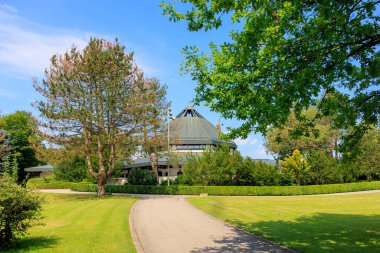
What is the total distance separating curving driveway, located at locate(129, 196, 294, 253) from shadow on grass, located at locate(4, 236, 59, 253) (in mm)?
3075

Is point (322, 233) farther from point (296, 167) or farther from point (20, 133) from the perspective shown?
point (20, 133)

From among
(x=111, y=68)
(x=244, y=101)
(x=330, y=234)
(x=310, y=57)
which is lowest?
(x=330, y=234)

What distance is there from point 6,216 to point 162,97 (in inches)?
1493

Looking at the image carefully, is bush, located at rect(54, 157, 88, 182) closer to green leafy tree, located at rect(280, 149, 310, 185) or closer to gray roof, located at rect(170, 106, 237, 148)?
gray roof, located at rect(170, 106, 237, 148)

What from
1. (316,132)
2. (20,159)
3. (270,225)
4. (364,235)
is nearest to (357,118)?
(316,132)

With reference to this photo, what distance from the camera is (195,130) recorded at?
64938 millimetres

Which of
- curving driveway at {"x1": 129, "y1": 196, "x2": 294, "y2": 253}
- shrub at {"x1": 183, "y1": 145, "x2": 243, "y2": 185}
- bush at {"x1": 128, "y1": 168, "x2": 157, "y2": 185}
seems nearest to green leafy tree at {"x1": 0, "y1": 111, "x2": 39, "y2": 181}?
bush at {"x1": 128, "y1": 168, "x2": 157, "y2": 185}

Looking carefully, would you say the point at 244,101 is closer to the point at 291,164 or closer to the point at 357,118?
the point at 357,118

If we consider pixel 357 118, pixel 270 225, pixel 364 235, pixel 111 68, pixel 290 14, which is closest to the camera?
pixel 290 14

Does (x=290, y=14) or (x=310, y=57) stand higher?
(x=290, y=14)

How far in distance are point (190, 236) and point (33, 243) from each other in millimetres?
5841

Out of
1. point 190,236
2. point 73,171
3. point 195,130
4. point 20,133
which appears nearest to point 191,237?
point 190,236

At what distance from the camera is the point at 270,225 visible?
1686 centimetres

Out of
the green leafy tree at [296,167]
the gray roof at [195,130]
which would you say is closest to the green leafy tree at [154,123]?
the gray roof at [195,130]
